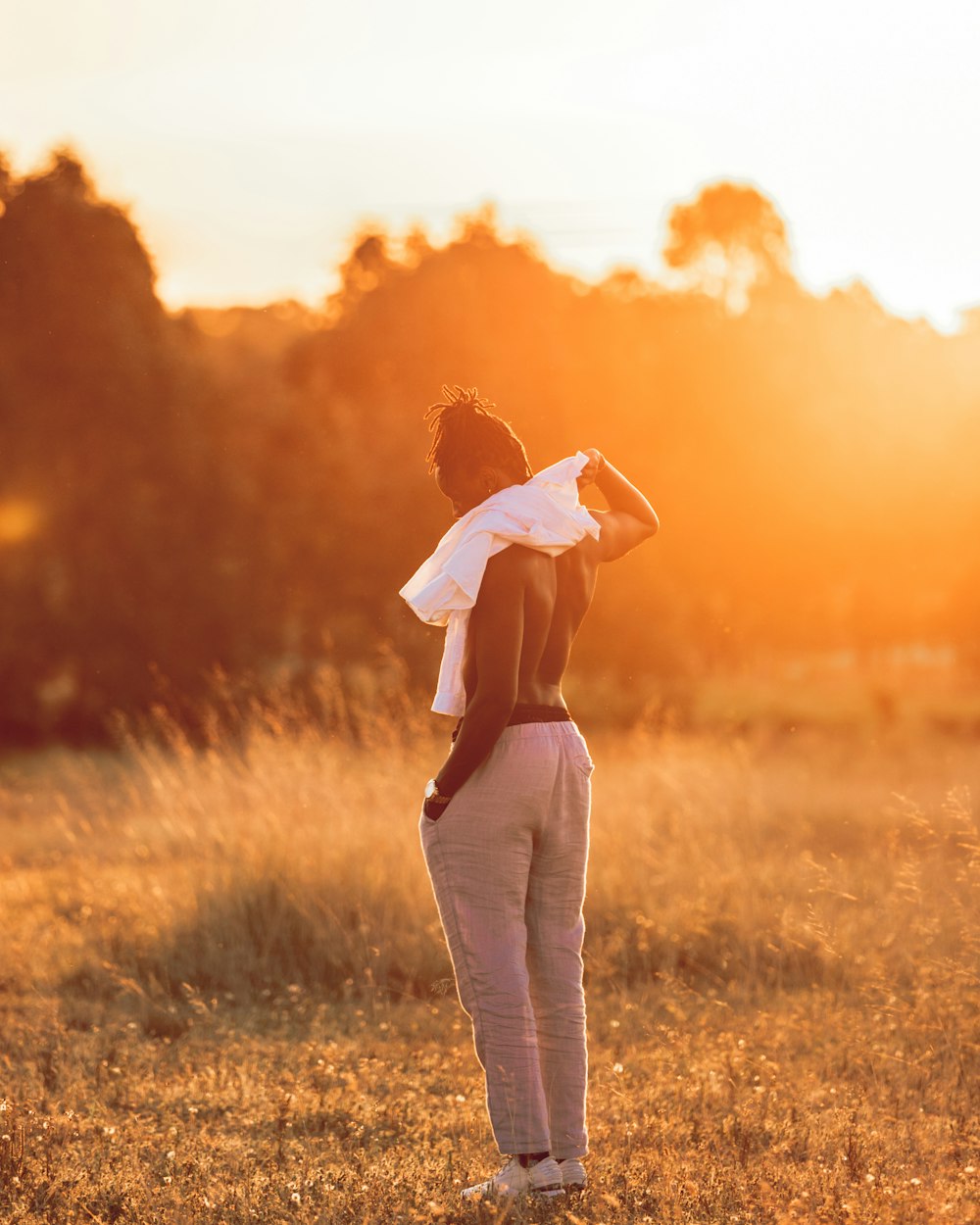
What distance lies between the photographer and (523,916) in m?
4.28

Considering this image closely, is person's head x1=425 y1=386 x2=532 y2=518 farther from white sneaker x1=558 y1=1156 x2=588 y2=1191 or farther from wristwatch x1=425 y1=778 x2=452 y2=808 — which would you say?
white sneaker x1=558 y1=1156 x2=588 y2=1191

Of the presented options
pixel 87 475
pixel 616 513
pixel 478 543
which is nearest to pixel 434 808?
pixel 478 543

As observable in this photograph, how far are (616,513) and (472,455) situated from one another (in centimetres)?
59

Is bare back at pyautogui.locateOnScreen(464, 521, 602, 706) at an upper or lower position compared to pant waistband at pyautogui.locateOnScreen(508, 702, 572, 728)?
upper

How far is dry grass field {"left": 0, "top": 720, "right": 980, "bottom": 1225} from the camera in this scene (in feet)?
15.1

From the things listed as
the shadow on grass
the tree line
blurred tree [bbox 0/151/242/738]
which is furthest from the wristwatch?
blurred tree [bbox 0/151/242/738]

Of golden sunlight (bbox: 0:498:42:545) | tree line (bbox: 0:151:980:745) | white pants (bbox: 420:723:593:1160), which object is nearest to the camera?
white pants (bbox: 420:723:593:1160)

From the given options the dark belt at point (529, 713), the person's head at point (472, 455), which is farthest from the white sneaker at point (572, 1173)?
the person's head at point (472, 455)

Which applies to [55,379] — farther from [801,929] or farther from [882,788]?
[801,929]

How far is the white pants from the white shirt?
0.27 m

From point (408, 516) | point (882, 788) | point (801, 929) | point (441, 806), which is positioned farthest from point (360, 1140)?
point (408, 516)

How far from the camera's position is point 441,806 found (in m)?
4.14

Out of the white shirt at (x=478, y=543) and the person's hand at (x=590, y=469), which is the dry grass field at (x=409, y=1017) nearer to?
the white shirt at (x=478, y=543)

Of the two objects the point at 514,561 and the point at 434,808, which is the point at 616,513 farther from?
the point at 434,808
